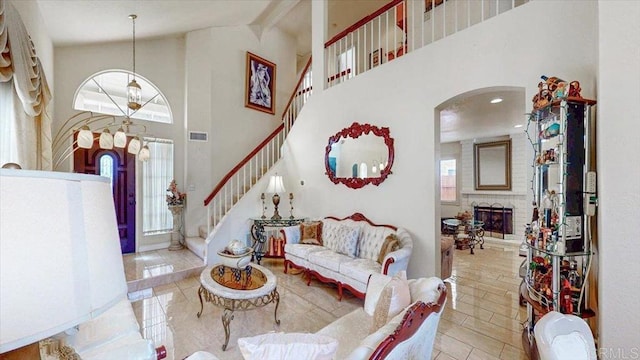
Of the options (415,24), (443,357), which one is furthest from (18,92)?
(415,24)

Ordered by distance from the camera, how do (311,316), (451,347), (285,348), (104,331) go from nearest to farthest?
(285,348) < (104,331) < (451,347) < (311,316)

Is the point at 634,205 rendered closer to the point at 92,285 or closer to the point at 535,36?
the point at 535,36

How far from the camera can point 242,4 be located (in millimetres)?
4945

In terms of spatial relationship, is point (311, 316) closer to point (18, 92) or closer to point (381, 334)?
point (381, 334)

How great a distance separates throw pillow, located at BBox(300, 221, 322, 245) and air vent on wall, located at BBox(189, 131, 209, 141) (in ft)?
9.21

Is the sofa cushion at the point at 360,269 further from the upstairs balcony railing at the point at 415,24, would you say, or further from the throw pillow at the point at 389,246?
the upstairs balcony railing at the point at 415,24

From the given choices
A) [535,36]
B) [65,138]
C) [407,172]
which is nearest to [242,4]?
[65,138]

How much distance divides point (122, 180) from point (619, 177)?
6.48m

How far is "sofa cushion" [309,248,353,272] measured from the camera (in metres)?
3.45

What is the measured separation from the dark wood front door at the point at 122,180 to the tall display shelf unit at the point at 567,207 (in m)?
6.03

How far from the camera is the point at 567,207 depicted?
2.01m

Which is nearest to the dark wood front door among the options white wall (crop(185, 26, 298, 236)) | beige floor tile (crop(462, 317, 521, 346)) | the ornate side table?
white wall (crop(185, 26, 298, 236))

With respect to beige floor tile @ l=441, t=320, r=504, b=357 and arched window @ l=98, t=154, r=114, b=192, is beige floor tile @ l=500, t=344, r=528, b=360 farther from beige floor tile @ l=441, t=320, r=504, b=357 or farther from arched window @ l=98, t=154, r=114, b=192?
arched window @ l=98, t=154, r=114, b=192

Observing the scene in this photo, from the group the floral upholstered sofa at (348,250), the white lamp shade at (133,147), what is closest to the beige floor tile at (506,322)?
the floral upholstered sofa at (348,250)
